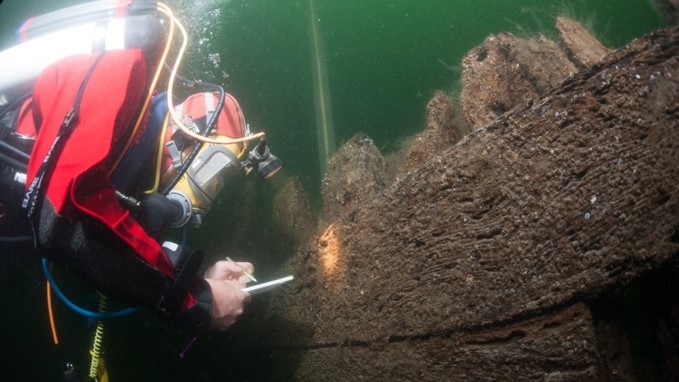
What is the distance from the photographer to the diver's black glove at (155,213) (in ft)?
6.90

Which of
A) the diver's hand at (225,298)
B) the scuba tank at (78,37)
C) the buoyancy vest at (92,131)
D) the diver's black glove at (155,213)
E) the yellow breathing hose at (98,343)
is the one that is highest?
the scuba tank at (78,37)

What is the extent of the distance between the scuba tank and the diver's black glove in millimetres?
836

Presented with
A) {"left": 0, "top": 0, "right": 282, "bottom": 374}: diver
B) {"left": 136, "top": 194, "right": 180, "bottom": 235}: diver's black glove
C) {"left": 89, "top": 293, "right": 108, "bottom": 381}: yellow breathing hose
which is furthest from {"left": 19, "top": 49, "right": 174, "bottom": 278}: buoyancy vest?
{"left": 89, "top": 293, "right": 108, "bottom": 381}: yellow breathing hose

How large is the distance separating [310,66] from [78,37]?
18.6ft

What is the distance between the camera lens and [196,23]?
588 cm

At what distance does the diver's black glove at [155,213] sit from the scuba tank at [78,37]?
0.84m

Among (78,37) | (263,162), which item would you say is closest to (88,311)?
(263,162)

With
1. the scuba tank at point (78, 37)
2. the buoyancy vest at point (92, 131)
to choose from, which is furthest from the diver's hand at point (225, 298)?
the scuba tank at point (78, 37)

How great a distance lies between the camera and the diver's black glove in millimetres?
2104

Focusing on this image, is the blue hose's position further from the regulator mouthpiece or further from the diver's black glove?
the regulator mouthpiece

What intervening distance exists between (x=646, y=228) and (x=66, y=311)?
578 centimetres

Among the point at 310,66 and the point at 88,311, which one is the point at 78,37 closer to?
the point at 88,311

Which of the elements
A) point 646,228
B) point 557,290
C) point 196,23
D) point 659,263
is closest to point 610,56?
point 646,228

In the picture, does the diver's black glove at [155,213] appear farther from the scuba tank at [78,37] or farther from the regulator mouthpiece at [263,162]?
the scuba tank at [78,37]
